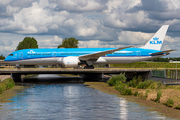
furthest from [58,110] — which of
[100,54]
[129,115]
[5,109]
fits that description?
[100,54]

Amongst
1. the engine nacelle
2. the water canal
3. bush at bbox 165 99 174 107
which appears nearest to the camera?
the water canal

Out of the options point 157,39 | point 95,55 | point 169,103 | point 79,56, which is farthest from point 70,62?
point 169,103

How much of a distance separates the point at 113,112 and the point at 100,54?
30.7 metres

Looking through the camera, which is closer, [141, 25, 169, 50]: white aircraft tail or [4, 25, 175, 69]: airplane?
[4, 25, 175, 69]: airplane

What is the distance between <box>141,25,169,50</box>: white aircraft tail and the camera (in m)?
59.5

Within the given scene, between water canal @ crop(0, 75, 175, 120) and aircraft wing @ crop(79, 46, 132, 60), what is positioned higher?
aircraft wing @ crop(79, 46, 132, 60)

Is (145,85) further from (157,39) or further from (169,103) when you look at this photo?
(157,39)

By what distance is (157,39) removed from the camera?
6050cm

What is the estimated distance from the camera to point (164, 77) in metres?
44.4

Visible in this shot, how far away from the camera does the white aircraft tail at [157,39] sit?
59.5 m

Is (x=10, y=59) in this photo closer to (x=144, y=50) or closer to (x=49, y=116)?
(x=144, y=50)

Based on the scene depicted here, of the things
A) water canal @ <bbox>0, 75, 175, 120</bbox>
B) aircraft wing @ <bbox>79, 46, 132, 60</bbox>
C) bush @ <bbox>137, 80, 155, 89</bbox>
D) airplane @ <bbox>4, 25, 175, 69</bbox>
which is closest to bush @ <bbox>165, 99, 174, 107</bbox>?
water canal @ <bbox>0, 75, 175, 120</bbox>

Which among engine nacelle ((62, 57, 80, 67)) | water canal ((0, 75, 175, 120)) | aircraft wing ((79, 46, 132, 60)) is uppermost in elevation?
aircraft wing ((79, 46, 132, 60))

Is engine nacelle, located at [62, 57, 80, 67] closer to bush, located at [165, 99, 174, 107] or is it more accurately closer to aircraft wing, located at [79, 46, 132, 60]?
aircraft wing, located at [79, 46, 132, 60]
